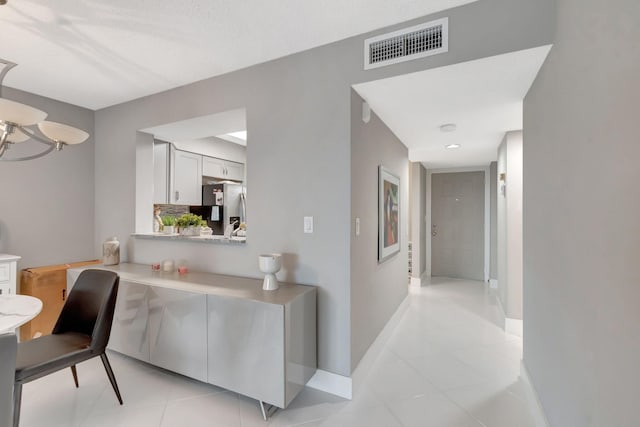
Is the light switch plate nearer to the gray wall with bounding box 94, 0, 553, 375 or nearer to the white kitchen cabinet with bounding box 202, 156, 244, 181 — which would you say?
the gray wall with bounding box 94, 0, 553, 375

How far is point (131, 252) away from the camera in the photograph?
3.15 meters

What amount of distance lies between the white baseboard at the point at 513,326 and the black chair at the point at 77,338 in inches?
144

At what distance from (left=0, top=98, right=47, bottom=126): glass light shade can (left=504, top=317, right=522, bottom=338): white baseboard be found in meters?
4.25

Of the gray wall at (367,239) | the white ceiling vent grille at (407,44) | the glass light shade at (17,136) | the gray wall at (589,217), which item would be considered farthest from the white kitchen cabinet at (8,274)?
the gray wall at (589,217)

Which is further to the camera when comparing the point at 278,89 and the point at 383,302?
the point at 383,302

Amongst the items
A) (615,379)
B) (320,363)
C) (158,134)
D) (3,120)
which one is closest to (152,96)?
(158,134)

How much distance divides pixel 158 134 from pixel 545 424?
4107 mm

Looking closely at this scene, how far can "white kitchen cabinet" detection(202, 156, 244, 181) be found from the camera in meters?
4.38

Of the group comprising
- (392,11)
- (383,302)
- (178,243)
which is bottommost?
(383,302)

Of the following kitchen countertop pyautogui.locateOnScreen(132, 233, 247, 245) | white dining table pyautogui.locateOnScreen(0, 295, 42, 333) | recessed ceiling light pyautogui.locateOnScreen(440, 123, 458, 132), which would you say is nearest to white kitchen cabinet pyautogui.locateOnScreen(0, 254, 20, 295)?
kitchen countertop pyautogui.locateOnScreen(132, 233, 247, 245)

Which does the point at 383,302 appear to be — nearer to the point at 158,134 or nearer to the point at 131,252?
the point at 131,252

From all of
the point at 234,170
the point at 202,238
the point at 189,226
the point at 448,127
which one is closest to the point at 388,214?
the point at 448,127

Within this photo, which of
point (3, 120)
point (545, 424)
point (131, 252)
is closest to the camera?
point (3, 120)

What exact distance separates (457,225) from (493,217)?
69 cm
